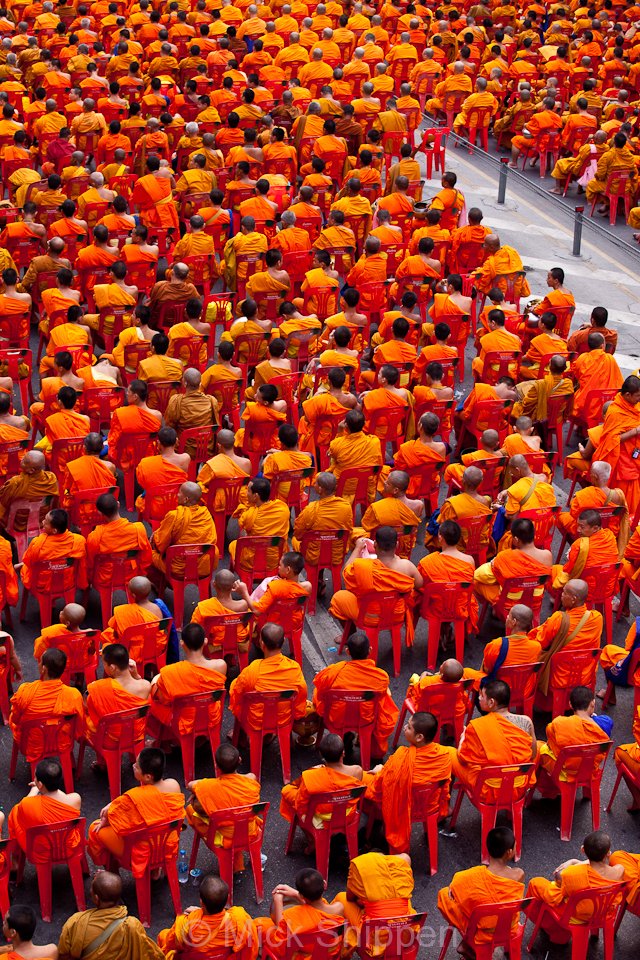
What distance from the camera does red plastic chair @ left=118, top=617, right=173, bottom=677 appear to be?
10.8m

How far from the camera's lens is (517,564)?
11742mm

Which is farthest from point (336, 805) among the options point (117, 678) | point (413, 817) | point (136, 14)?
point (136, 14)

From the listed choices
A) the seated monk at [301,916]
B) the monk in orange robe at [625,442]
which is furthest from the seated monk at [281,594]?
the monk in orange robe at [625,442]

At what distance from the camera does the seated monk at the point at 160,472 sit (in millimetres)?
12695

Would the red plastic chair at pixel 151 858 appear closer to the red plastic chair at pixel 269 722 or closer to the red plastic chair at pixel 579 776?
the red plastic chair at pixel 269 722

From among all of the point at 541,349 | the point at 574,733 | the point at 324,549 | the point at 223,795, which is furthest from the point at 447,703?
the point at 541,349

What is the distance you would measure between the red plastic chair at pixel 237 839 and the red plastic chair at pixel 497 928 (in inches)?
59.9

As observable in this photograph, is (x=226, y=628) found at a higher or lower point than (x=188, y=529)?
lower

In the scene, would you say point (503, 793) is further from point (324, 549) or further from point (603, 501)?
point (603, 501)

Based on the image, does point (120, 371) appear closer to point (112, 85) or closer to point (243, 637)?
point (243, 637)

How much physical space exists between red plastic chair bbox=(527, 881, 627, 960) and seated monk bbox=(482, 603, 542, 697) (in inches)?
83.4

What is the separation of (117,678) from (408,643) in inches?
116

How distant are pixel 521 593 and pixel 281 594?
2.06m

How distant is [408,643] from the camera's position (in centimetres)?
1219
